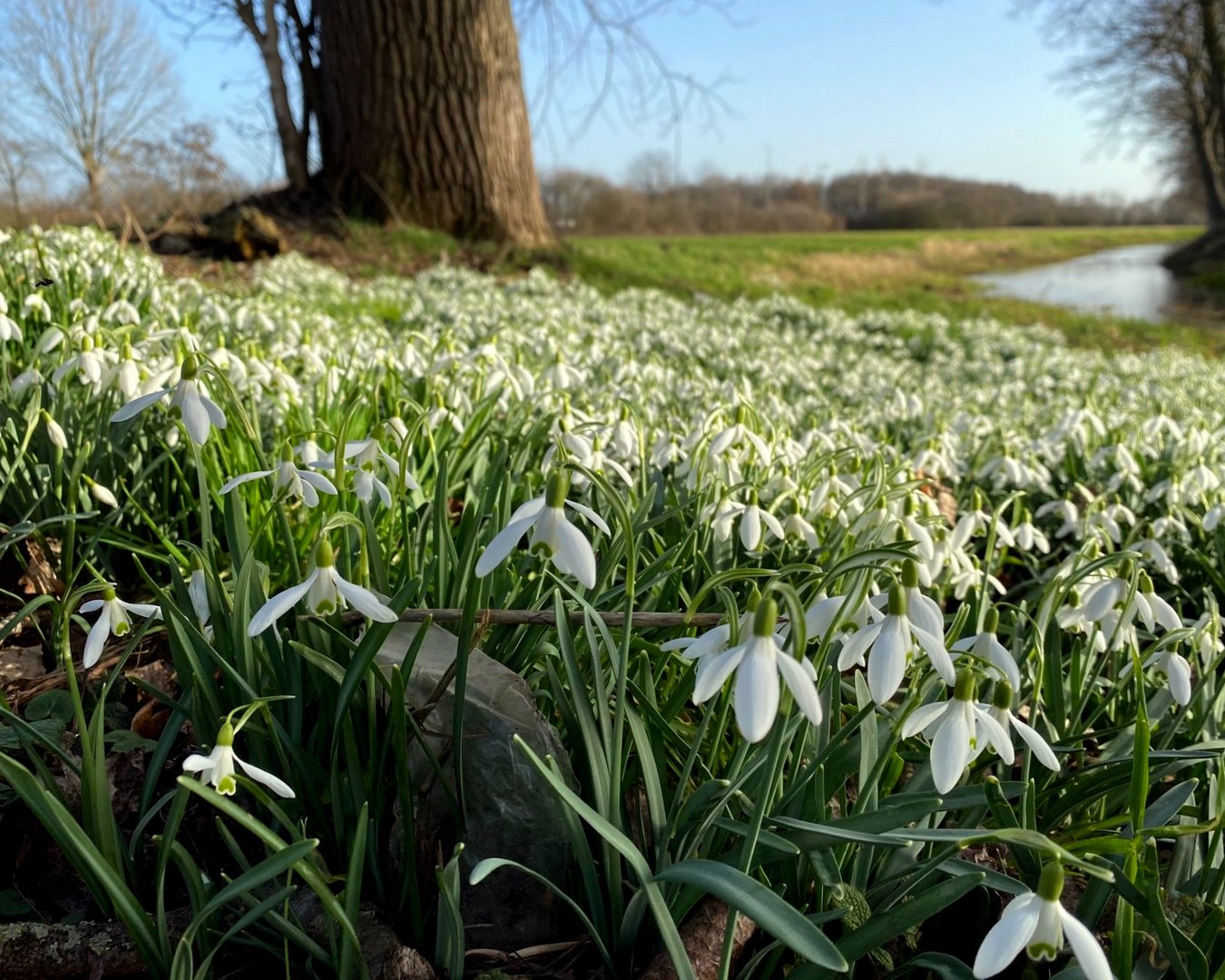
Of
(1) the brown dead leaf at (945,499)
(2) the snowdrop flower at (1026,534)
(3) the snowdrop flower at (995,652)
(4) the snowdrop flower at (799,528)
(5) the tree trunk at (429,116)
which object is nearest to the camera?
(3) the snowdrop flower at (995,652)

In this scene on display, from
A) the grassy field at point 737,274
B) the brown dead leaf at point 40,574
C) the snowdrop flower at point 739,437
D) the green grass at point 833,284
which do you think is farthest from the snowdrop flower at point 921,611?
the green grass at point 833,284

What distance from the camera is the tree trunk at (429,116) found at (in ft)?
28.5

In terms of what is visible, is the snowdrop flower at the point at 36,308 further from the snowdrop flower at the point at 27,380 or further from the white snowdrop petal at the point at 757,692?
the white snowdrop petal at the point at 757,692

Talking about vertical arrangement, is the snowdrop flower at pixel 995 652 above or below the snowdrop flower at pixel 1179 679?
above

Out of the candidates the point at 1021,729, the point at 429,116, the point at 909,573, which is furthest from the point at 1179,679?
the point at 429,116

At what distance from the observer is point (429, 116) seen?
900cm

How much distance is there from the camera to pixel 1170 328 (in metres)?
12.0

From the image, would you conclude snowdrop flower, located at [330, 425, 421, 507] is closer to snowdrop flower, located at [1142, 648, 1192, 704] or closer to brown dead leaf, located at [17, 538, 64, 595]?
brown dead leaf, located at [17, 538, 64, 595]

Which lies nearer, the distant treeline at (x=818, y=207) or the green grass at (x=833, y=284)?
the green grass at (x=833, y=284)

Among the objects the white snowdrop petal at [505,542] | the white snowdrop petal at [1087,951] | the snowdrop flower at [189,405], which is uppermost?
the snowdrop flower at [189,405]

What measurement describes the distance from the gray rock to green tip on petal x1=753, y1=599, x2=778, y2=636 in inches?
19.0

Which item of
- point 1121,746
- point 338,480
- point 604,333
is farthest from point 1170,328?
point 338,480

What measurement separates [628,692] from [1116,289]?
24.5m

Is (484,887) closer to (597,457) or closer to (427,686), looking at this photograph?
(427,686)
